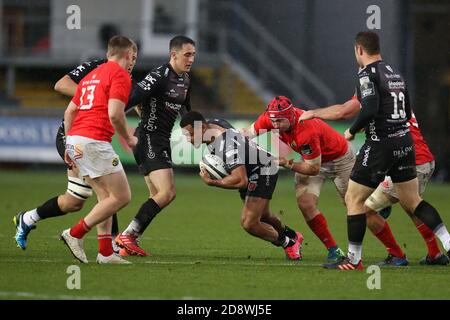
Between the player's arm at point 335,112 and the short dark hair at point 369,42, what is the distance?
0.59 meters

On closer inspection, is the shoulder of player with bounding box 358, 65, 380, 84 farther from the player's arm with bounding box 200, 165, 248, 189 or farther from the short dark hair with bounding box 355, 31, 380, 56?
the player's arm with bounding box 200, 165, 248, 189

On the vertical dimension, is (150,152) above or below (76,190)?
above

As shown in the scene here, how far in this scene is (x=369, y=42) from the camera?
31.9ft

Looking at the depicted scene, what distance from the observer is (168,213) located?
16781 millimetres

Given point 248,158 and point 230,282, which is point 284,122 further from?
point 230,282

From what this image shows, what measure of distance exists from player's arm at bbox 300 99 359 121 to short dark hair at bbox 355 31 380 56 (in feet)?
1.93

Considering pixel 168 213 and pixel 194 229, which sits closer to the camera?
pixel 194 229

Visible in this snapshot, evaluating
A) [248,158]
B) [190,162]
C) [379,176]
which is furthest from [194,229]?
[190,162]

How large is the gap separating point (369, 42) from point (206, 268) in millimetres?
2740

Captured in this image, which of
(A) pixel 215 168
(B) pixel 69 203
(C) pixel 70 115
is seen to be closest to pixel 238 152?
(A) pixel 215 168

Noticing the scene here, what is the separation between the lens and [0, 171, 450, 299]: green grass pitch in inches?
332

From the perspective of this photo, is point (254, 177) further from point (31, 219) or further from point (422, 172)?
point (31, 219)

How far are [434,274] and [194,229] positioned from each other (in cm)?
506

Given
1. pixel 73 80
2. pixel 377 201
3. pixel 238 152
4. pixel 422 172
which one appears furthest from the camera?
pixel 73 80
